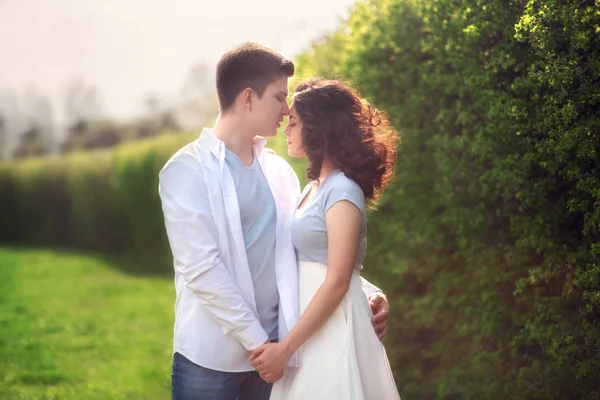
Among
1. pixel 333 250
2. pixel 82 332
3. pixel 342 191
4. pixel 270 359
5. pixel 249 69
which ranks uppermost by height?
pixel 249 69

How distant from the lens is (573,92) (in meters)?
4.00

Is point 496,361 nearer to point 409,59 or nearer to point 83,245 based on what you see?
point 409,59

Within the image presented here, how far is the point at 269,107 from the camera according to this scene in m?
3.67

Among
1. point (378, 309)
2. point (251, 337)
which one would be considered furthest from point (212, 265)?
point (378, 309)

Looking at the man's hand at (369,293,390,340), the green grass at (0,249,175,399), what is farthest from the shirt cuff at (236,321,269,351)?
the green grass at (0,249,175,399)

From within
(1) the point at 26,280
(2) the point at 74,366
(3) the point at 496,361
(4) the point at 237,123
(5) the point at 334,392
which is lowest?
(1) the point at 26,280

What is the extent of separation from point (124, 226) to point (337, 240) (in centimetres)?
1802

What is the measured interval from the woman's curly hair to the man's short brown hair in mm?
152

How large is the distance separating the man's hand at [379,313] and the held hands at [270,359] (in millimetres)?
503

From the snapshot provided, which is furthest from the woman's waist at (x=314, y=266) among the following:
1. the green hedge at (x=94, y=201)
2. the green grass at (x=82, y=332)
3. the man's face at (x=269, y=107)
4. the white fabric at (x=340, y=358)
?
the green hedge at (x=94, y=201)

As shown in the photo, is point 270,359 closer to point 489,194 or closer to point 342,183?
point 342,183

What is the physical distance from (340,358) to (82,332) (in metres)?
8.16

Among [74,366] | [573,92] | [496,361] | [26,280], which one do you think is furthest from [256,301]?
[26,280]

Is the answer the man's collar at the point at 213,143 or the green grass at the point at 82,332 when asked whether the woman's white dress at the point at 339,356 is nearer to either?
the man's collar at the point at 213,143
